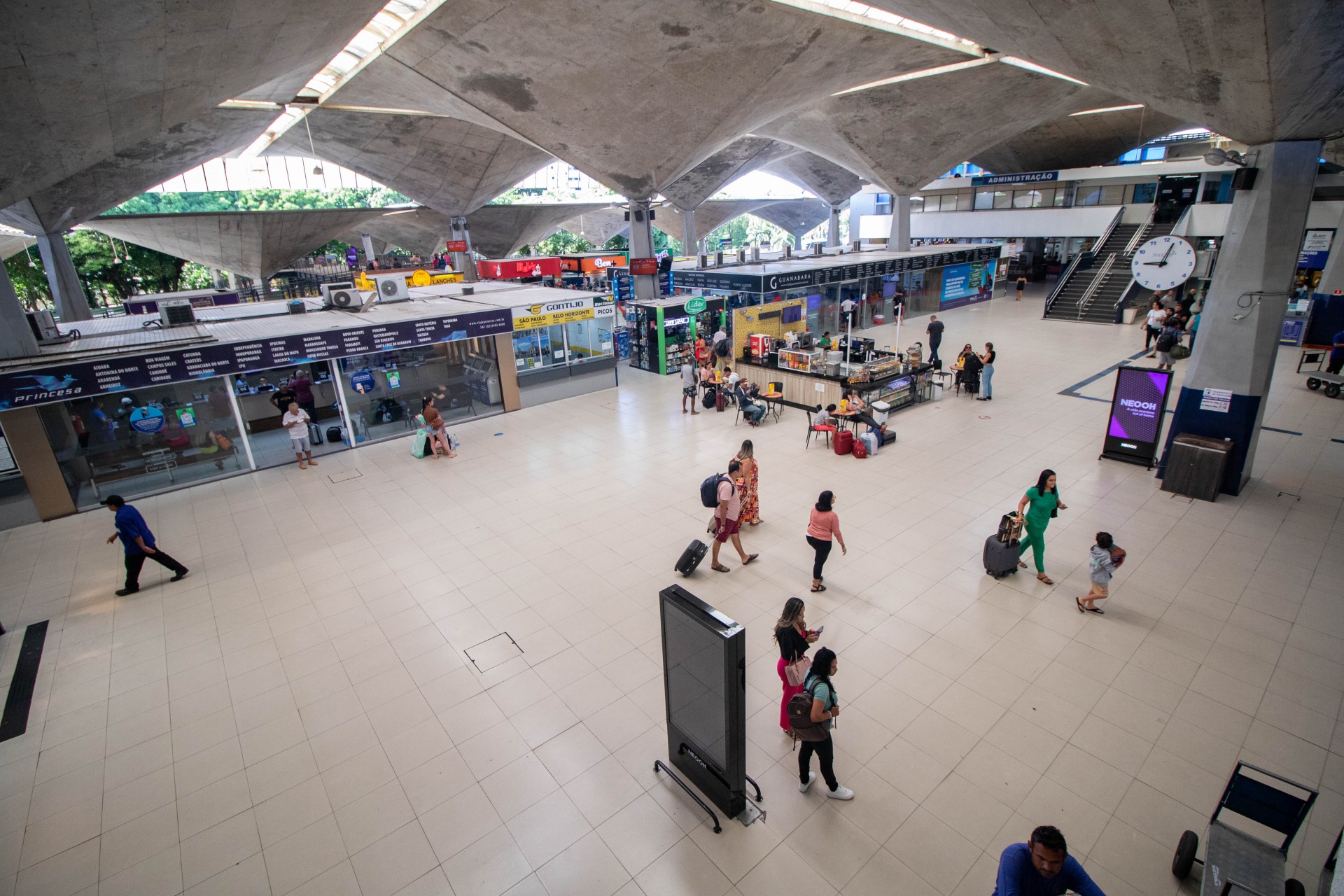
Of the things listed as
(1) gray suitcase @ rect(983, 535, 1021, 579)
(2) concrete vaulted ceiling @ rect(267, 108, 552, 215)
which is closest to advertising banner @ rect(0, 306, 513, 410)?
(1) gray suitcase @ rect(983, 535, 1021, 579)

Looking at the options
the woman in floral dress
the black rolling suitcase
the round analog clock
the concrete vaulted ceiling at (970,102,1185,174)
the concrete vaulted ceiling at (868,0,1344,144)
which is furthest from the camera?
the concrete vaulted ceiling at (970,102,1185,174)

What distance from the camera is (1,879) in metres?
4.75

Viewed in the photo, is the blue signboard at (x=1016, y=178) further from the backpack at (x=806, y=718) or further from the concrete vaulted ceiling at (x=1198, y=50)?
the backpack at (x=806, y=718)

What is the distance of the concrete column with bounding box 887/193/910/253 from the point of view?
3206 cm

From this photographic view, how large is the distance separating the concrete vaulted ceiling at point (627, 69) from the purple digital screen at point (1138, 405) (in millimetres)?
10968

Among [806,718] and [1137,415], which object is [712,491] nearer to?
[806,718]

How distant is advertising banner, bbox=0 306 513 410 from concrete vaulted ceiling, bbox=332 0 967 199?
6486mm

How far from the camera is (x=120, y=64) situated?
24.5ft

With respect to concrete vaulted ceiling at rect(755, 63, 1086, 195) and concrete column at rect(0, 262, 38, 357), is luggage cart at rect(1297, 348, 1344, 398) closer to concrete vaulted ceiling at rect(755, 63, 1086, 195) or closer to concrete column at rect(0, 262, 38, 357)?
concrete vaulted ceiling at rect(755, 63, 1086, 195)

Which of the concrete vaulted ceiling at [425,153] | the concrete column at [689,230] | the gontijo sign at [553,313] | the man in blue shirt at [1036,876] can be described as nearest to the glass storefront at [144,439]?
the gontijo sign at [553,313]

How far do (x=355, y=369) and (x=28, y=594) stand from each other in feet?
23.9

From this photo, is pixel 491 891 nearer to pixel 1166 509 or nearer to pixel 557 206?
pixel 1166 509

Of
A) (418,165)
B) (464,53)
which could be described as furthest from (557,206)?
(464,53)

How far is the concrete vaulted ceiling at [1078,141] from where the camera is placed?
33469 mm
